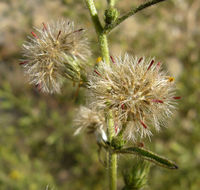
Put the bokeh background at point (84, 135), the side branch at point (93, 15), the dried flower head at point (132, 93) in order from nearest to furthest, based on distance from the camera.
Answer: the dried flower head at point (132, 93) < the side branch at point (93, 15) < the bokeh background at point (84, 135)

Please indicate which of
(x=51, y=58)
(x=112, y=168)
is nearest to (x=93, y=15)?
(x=51, y=58)

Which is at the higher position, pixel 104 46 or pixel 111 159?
pixel 104 46

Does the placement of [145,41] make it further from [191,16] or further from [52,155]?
[52,155]

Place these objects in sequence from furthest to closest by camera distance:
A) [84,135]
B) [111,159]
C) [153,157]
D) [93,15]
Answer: [84,135] < [111,159] < [93,15] < [153,157]

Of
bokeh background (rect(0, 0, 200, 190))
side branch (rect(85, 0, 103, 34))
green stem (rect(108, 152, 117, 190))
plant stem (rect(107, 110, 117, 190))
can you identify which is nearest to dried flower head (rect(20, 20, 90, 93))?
side branch (rect(85, 0, 103, 34))

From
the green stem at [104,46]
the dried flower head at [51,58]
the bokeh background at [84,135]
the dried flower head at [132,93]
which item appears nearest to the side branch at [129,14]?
the green stem at [104,46]

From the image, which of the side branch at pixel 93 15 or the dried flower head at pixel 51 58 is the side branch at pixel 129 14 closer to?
the side branch at pixel 93 15

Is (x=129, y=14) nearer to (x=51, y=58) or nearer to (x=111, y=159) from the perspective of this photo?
(x=51, y=58)
